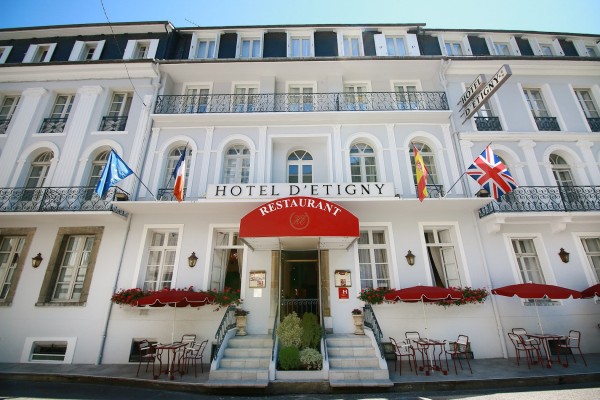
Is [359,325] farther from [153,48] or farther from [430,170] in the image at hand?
[153,48]

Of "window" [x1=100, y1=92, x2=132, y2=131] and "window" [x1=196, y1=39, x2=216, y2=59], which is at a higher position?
"window" [x1=196, y1=39, x2=216, y2=59]

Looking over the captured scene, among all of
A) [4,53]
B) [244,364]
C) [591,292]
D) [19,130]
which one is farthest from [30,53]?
[591,292]

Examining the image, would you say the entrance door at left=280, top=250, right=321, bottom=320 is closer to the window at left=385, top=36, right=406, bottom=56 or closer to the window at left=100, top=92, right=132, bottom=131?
the window at left=100, top=92, right=132, bottom=131

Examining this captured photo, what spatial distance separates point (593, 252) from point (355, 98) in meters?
10.4

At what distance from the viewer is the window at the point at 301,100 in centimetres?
1146

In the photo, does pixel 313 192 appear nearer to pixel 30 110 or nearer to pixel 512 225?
pixel 512 225

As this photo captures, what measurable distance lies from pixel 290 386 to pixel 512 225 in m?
9.04

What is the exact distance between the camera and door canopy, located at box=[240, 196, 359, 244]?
24.4ft

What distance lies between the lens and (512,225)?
9.51 m

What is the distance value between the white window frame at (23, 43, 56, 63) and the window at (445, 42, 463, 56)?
1834 centimetres

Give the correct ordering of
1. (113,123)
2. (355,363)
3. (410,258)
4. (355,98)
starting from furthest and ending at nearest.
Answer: (355,98)
(113,123)
(410,258)
(355,363)

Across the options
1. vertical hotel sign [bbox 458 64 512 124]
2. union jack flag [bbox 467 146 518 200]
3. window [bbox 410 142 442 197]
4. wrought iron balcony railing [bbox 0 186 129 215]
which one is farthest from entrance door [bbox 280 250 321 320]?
vertical hotel sign [bbox 458 64 512 124]

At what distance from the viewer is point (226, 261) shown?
966 cm

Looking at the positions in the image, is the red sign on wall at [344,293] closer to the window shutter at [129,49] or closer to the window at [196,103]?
the window at [196,103]
